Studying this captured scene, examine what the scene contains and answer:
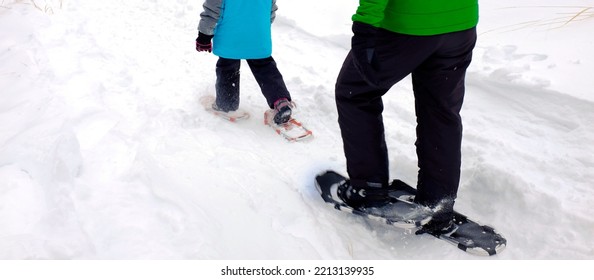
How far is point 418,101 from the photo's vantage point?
6.88 ft

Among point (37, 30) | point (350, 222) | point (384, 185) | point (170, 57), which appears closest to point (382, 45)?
point (384, 185)

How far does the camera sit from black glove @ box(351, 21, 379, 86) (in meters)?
1.77

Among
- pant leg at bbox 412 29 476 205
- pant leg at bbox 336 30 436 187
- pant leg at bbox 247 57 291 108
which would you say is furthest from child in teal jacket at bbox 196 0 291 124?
pant leg at bbox 412 29 476 205

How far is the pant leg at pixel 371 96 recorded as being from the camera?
1846 millimetres

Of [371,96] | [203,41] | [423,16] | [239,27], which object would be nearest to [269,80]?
[239,27]

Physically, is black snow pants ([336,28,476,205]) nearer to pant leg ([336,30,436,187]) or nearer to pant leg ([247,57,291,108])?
pant leg ([336,30,436,187])

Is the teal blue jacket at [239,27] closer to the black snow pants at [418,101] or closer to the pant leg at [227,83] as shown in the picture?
the pant leg at [227,83]

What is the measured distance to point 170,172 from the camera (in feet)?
7.37

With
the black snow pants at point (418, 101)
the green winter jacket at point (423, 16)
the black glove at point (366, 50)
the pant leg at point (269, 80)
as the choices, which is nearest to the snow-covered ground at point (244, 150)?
the pant leg at point (269, 80)

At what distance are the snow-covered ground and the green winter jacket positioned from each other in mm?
1005

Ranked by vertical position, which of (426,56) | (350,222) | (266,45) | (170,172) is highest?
(426,56)

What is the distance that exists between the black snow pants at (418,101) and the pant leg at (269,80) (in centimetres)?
100
